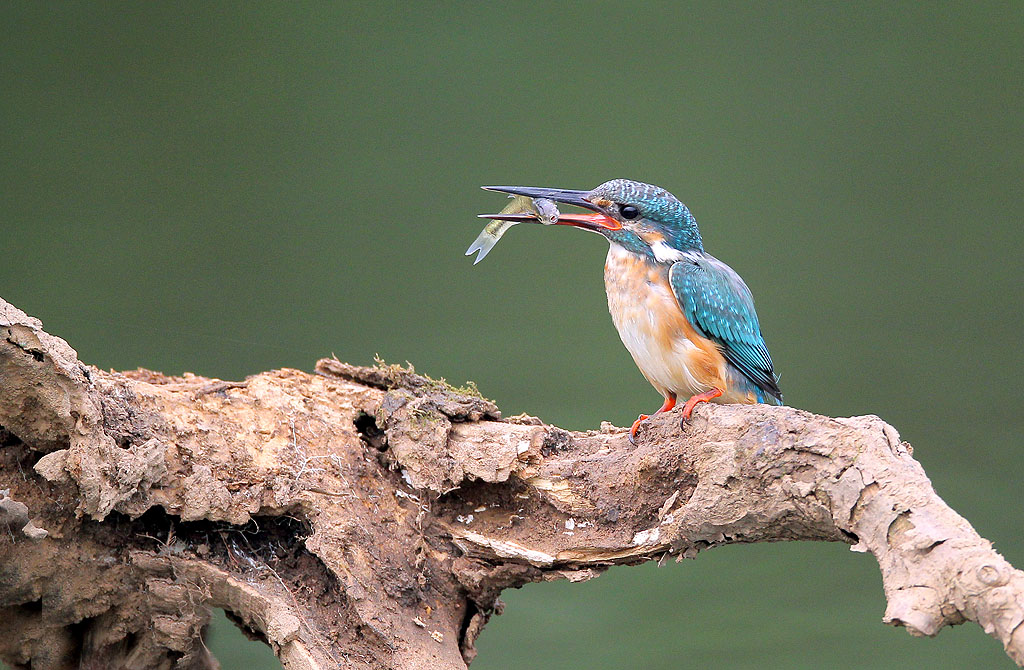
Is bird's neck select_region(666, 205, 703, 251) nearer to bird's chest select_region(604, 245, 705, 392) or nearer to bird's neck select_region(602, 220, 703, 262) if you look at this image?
bird's neck select_region(602, 220, 703, 262)

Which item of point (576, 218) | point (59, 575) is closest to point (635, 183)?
point (576, 218)

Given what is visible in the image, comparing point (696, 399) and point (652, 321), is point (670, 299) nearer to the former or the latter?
point (652, 321)

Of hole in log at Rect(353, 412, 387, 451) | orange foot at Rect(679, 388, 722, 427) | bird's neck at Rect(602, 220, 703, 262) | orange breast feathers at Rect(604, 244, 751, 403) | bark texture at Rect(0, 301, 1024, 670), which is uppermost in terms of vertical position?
bird's neck at Rect(602, 220, 703, 262)

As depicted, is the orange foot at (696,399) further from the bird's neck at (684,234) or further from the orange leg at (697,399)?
the bird's neck at (684,234)

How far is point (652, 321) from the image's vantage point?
256 centimetres

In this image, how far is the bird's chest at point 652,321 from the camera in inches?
100

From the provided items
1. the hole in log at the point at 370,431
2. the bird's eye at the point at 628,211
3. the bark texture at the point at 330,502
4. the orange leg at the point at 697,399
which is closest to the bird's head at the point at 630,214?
the bird's eye at the point at 628,211

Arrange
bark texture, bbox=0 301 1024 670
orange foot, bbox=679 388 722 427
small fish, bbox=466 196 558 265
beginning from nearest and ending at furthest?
bark texture, bbox=0 301 1024 670 < orange foot, bbox=679 388 722 427 < small fish, bbox=466 196 558 265

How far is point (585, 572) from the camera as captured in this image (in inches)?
89.8

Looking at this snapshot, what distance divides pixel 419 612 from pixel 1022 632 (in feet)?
4.37

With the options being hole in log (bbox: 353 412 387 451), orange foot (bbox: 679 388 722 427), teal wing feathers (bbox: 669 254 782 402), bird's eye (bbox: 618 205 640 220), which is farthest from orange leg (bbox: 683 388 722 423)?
hole in log (bbox: 353 412 387 451)

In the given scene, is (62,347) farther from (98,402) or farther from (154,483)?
(154,483)

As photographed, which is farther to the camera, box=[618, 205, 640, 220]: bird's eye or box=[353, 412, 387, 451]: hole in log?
box=[618, 205, 640, 220]: bird's eye

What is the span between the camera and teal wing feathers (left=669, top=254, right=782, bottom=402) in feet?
8.34
